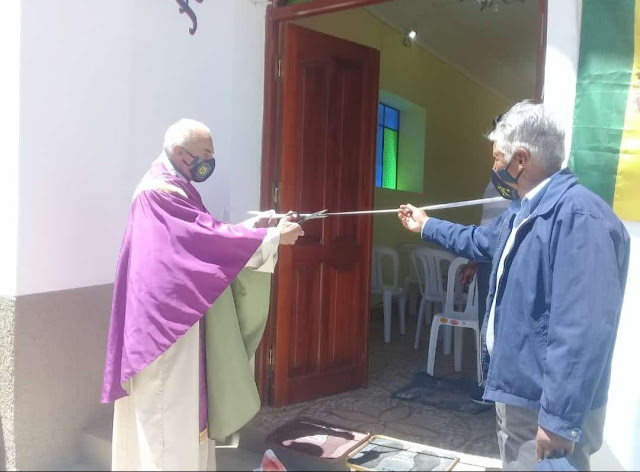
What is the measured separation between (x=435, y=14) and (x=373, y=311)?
10.3 feet

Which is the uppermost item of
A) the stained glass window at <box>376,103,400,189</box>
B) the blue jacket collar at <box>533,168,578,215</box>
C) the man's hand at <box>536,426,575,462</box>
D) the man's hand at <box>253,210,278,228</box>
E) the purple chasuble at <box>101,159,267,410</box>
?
the stained glass window at <box>376,103,400,189</box>

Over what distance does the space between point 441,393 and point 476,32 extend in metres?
4.44

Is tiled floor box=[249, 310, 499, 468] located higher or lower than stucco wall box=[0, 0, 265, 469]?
lower

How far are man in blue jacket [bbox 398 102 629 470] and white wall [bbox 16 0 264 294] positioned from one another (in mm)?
1851

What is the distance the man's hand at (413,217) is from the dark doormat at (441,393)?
1.47m

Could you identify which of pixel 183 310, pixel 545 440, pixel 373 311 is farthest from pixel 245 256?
pixel 373 311

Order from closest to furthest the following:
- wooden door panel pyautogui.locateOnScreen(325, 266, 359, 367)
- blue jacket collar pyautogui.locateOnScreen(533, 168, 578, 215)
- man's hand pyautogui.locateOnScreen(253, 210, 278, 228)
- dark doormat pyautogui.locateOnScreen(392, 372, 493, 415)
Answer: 1. blue jacket collar pyautogui.locateOnScreen(533, 168, 578, 215)
2. man's hand pyautogui.locateOnScreen(253, 210, 278, 228)
3. dark doormat pyautogui.locateOnScreen(392, 372, 493, 415)
4. wooden door panel pyautogui.locateOnScreen(325, 266, 359, 367)

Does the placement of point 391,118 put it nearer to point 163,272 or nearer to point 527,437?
point 163,272

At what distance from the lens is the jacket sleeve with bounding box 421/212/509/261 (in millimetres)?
2281

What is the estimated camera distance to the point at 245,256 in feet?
7.52

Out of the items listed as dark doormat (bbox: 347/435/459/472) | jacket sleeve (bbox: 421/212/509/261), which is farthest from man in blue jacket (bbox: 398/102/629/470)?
dark doormat (bbox: 347/435/459/472)

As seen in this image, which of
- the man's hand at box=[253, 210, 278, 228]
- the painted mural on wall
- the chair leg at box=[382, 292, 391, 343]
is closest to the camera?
the man's hand at box=[253, 210, 278, 228]

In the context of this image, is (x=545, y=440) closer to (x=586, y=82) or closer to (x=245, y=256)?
(x=245, y=256)

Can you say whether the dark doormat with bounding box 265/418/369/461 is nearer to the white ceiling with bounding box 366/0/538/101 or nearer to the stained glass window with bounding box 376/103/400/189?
the white ceiling with bounding box 366/0/538/101
